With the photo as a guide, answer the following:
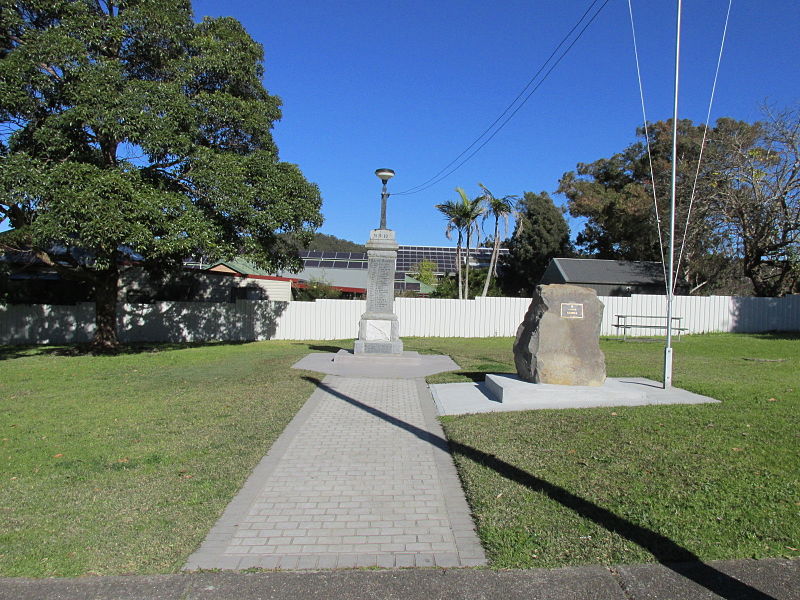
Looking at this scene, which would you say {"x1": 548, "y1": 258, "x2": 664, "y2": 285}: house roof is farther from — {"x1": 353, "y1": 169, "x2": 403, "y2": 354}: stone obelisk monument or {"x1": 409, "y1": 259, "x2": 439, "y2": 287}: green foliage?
{"x1": 353, "y1": 169, "x2": 403, "y2": 354}: stone obelisk monument

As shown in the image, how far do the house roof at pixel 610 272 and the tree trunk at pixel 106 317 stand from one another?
20.3 m

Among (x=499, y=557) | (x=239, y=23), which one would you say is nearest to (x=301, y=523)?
(x=499, y=557)

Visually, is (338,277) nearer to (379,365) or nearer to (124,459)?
(379,365)

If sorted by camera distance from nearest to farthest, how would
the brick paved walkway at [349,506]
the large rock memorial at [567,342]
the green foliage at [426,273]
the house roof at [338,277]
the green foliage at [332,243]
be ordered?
1. the brick paved walkway at [349,506]
2. the large rock memorial at [567,342]
3. the house roof at [338,277]
4. the green foliage at [426,273]
5. the green foliage at [332,243]

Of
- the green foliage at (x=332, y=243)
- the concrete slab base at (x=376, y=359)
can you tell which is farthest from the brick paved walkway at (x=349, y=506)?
the green foliage at (x=332, y=243)

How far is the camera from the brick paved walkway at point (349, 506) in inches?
145

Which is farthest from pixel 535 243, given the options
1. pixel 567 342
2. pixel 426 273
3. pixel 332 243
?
pixel 332 243

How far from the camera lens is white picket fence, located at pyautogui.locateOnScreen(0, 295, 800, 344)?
20672 millimetres

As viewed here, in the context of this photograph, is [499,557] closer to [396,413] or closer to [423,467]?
[423,467]

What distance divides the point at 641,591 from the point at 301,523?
2.29 metres

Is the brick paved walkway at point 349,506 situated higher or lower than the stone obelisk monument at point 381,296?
lower

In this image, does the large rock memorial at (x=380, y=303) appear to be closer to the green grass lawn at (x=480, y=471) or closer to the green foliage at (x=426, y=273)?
the green grass lawn at (x=480, y=471)

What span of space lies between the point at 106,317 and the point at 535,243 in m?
30.5

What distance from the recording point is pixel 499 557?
11.7 ft
